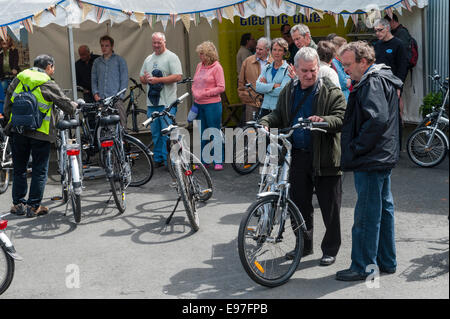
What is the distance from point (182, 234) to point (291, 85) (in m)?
2.05

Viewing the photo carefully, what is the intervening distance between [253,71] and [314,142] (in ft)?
15.1

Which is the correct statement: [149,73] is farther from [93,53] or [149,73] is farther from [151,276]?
[151,276]

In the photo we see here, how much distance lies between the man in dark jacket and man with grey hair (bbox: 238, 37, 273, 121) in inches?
179

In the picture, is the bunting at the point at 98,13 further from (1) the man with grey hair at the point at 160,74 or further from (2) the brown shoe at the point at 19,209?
(2) the brown shoe at the point at 19,209

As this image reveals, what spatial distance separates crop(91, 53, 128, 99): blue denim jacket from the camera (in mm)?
10500

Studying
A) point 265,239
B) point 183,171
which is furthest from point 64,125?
point 265,239

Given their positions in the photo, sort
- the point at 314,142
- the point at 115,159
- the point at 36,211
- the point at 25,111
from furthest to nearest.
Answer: the point at 115,159 < the point at 36,211 < the point at 25,111 < the point at 314,142

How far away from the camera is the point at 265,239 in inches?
213

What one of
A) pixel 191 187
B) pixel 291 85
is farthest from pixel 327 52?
pixel 191 187

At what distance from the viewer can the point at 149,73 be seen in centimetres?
1001

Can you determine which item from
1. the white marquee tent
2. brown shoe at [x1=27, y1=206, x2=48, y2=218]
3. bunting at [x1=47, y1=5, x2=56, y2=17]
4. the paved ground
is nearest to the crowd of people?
brown shoe at [x1=27, y1=206, x2=48, y2=218]

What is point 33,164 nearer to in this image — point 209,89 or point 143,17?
point 209,89

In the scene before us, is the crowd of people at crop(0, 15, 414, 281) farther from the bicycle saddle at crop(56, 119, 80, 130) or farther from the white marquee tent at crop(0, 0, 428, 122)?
the white marquee tent at crop(0, 0, 428, 122)

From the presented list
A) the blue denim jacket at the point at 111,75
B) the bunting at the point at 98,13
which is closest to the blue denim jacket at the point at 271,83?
the bunting at the point at 98,13
